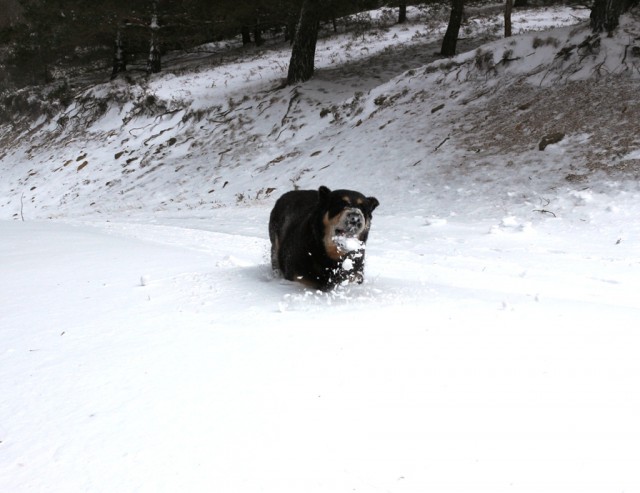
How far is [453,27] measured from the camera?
722 inches

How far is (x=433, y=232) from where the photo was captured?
26.6 ft

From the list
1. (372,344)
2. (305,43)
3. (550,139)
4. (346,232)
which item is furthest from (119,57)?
(372,344)

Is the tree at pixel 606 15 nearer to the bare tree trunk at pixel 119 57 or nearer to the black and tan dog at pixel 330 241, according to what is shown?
the black and tan dog at pixel 330 241

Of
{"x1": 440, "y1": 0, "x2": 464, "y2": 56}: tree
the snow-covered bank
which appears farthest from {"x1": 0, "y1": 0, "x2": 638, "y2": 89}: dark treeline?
the snow-covered bank

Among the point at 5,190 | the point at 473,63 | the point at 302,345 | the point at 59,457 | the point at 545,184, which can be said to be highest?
the point at 473,63

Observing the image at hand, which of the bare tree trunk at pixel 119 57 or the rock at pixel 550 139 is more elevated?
the bare tree trunk at pixel 119 57

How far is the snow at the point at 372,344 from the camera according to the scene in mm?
1834

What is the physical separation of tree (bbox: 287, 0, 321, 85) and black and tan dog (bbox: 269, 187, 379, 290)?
14.0m

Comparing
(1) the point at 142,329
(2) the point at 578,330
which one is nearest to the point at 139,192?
(1) the point at 142,329

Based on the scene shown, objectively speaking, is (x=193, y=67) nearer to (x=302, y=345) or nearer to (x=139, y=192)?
(x=139, y=192)

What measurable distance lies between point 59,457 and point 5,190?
79.4 feet

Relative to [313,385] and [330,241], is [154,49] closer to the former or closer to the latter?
[330,241]

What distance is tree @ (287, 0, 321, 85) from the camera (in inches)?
662

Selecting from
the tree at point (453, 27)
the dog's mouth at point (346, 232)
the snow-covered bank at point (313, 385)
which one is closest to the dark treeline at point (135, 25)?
the tree at point (453, 27)
